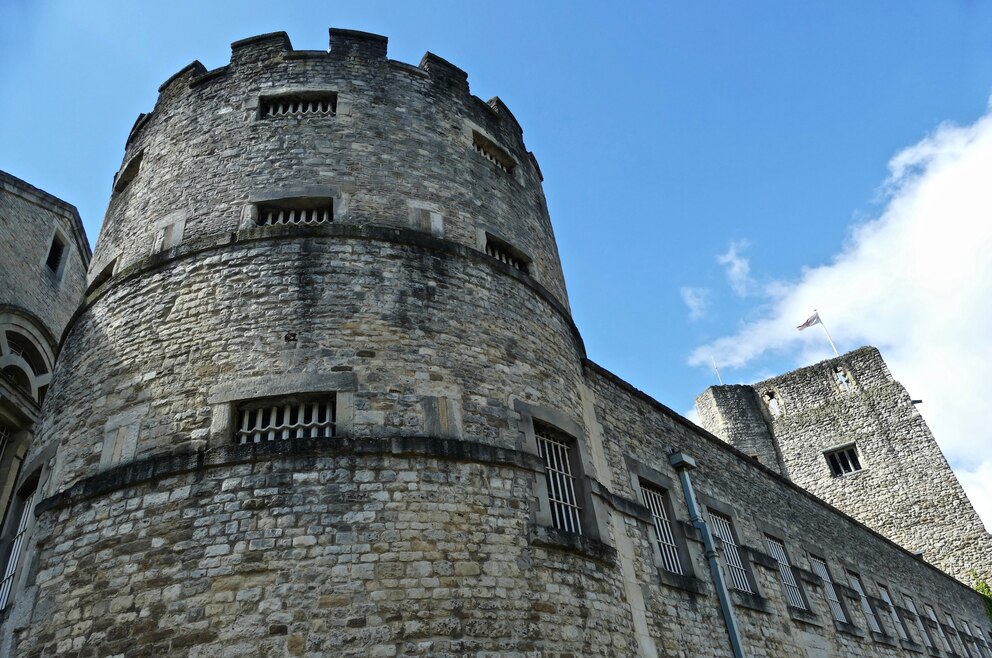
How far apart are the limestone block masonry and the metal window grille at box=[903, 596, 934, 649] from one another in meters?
8.87

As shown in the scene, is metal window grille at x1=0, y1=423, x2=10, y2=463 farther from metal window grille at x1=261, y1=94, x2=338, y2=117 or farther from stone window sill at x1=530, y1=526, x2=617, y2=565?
stone window sill at x1=530, y1=526, x2=617, y2=565

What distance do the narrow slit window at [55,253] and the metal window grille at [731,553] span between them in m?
14.6

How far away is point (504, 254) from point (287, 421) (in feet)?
13.2

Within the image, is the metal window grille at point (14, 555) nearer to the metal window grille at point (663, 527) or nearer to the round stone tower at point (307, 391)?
the round stone tower at point (307, 391)

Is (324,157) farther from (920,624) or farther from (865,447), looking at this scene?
(865,447)

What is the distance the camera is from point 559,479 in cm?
745

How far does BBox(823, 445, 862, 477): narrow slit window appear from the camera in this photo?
90.6 feet

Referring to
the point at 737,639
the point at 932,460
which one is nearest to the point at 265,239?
the point at 737,639

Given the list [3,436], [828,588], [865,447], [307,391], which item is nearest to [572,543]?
[307,391]

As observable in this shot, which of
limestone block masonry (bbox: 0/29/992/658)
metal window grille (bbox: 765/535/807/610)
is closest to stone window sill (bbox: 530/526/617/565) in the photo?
limestone block masonry (bbox: 0/29/992/658)

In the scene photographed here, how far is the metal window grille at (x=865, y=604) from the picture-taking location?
1460 cm

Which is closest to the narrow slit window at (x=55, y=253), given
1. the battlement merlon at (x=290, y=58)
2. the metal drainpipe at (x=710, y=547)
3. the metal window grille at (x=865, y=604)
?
the battlement merlon at (x=290, y=58)

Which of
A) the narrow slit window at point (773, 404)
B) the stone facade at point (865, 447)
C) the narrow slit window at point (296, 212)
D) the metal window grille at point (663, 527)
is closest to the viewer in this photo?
the narrow slit window at point (296, 212)

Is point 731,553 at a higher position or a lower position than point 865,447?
lower
